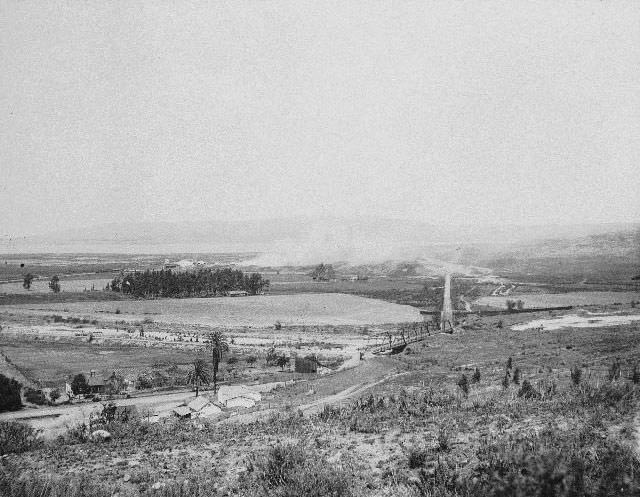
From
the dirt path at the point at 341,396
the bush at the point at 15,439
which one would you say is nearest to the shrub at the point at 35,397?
the dirt path at the point at 341,396

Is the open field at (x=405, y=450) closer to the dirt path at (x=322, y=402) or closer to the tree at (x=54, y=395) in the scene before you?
the dirt path at (x=322, y=402)

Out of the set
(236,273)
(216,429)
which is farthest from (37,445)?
(236,273)

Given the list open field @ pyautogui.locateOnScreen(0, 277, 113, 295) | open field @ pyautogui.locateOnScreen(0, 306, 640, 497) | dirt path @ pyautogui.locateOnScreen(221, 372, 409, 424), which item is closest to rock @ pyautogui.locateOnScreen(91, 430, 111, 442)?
open field @ pyautogui.locateOnScreen(0, 306, 640, 497)

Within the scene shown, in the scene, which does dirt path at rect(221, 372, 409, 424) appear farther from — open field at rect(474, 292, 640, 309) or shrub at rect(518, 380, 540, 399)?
open field at rect(474, 292, 640, 309)

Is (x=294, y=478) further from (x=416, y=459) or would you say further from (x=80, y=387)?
(x=80, y=387)

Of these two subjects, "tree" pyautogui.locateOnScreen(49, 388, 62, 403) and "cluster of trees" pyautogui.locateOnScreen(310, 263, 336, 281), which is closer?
"tree" pyautogui.locateOnScreen(49, 388, 62, 403)

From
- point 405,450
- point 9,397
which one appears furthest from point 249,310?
point 405,450
